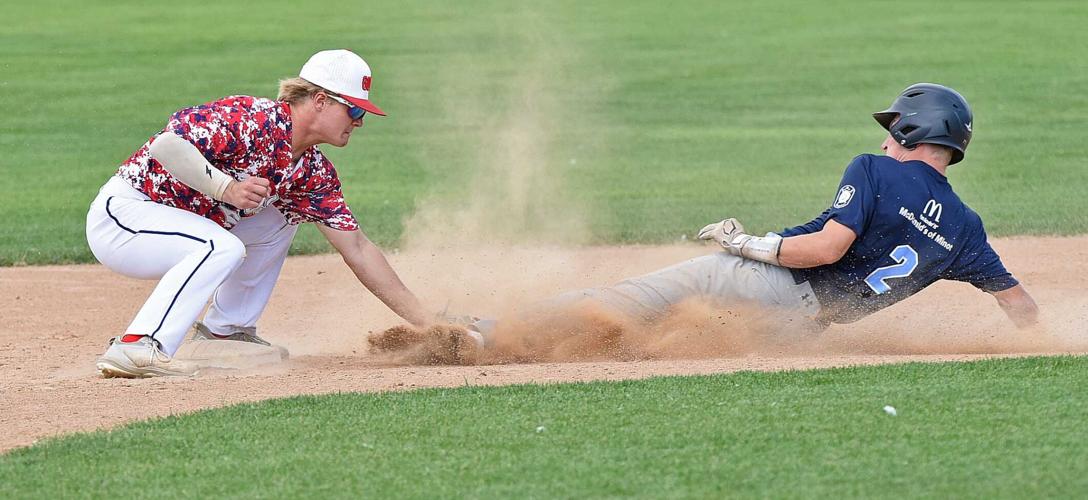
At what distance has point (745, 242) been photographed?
6.95 metres

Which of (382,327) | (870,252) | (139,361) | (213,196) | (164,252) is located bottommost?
(382,327)

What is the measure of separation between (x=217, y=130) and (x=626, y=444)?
8.85 feet

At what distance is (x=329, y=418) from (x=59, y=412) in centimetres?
127

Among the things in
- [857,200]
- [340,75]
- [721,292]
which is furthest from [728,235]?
[340,75]

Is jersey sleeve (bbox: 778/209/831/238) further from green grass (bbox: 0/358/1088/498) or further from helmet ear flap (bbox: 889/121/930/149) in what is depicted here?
green grass (bbox: 0/358/1088/498)

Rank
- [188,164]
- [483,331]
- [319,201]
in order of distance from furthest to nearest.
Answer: [319,201] < [483,331] < [188,164]

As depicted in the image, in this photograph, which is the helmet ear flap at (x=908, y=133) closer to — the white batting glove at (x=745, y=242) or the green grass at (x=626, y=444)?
the white batting glove at (x=745, y=242)

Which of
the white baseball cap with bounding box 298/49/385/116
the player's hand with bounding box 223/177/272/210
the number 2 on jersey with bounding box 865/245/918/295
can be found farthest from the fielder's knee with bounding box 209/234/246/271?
the number 2 on jersey with bounding box 865/245/918/295

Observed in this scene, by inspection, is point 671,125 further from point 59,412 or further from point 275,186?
point 59,412

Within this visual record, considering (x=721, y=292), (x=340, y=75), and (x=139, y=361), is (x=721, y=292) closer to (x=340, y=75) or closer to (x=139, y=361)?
(x=340, y=75)

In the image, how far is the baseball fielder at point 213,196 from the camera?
662 centimetres

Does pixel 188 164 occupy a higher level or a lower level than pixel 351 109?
lower

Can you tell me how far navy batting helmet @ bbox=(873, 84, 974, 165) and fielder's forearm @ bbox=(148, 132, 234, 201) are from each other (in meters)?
3.14

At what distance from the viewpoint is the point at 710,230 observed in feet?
23.2
